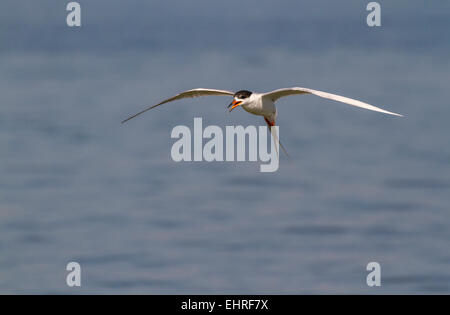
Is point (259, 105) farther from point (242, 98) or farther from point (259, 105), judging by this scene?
point (242, 98)

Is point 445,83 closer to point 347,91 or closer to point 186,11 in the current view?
point 347,91

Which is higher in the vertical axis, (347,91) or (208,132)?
(347,91)

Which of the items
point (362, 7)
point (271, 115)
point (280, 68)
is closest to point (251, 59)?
point (280, 68)

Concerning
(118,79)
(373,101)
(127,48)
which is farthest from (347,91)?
(127,48)

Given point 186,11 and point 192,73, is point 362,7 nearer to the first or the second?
point 186,11

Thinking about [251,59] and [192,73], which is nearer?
[192,73]

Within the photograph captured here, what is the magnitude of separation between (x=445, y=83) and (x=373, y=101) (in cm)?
271

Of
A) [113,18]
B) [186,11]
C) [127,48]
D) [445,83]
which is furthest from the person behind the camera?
[186,11]

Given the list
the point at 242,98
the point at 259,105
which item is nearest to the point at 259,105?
the point at 259,105

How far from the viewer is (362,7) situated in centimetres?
4425

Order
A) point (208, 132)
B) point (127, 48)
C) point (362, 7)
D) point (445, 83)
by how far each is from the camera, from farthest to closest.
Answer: point (362, 7), point (127, 48), point (445, 83), point (208, 132)

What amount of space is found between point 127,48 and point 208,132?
645 inches

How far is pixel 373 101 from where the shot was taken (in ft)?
88.1

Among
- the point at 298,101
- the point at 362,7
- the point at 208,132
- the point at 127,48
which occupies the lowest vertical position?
the point at 208,132
